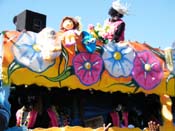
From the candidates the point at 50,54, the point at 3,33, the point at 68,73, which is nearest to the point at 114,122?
the point at 68,73

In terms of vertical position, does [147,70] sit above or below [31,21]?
below

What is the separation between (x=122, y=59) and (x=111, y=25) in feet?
2.56

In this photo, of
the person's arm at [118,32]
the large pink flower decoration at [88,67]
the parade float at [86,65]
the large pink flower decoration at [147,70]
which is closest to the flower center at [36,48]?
the parade float at [86,65]

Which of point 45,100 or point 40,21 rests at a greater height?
point 40,21

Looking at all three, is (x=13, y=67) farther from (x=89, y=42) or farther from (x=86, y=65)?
(x=89, y=42)

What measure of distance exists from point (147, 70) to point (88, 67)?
1436mm

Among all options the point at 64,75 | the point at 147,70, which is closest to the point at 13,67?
the point at 64,75

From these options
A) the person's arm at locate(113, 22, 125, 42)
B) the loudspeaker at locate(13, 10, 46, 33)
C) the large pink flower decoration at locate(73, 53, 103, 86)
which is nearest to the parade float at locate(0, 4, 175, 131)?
the large pink flower decoration at locate(73, 53, 103, 86)

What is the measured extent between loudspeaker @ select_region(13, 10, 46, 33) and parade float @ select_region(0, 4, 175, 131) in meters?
0.89

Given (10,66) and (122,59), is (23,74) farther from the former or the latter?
(122,59)

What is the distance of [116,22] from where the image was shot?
8359 mm

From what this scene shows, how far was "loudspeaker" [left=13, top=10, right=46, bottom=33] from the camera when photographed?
321 inches

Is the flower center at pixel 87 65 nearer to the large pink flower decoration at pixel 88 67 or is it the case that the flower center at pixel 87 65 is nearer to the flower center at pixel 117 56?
the large pink flower decoration at pixel 88 67

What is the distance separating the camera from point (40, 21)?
8.41 meters
